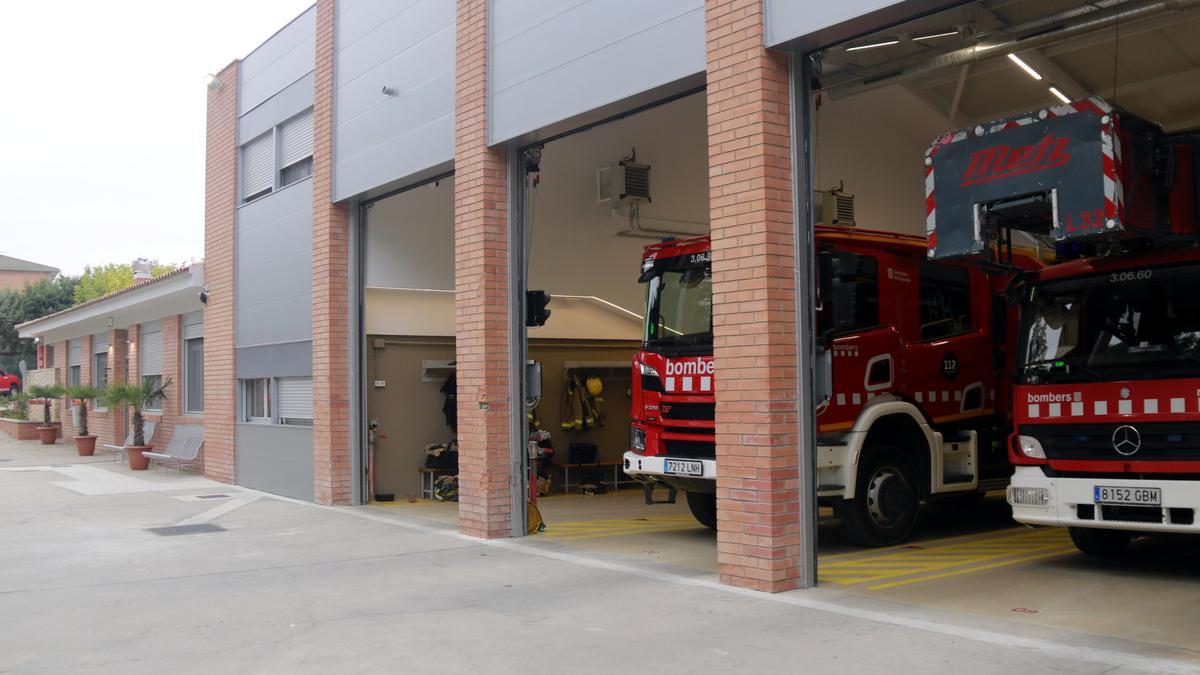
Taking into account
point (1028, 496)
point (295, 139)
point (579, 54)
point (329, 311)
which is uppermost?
point (295, 139)

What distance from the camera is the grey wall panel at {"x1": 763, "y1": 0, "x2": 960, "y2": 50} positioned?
668 centimetres

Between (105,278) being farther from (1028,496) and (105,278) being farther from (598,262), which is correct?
(1028,496)

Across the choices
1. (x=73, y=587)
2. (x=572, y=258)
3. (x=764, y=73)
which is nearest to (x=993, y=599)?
(x=764, y=73)

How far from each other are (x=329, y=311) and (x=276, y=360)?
227 cm

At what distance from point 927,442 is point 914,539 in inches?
46.6

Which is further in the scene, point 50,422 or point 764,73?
point 50,422

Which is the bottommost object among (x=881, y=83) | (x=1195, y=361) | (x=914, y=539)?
(x=914, y=539)

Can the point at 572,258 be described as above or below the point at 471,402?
above

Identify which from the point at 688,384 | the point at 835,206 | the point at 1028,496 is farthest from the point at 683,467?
the point at 835,206

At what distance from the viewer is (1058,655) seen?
563cm

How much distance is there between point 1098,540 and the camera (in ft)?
29.2

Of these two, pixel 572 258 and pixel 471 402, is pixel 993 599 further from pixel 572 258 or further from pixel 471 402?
pixel 572 258

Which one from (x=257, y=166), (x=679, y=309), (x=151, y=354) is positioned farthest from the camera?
(x=151, y=354)

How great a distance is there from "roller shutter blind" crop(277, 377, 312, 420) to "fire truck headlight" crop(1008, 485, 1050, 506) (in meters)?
9.92
